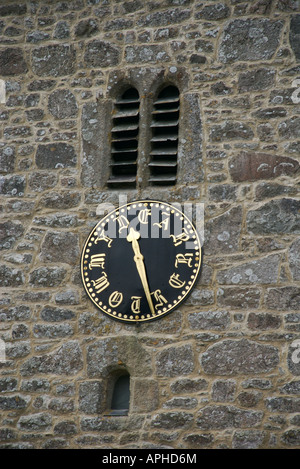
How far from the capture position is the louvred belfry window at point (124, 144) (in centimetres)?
1301

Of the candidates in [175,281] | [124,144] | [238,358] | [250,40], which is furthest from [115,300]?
[250,40]

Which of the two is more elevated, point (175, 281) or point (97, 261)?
point (97, 261)

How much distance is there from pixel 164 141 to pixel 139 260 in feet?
4.62

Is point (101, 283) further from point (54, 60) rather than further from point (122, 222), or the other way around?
point (54, 60)

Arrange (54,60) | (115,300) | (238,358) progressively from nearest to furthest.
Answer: (238,358) → (115,300) → (54,60)

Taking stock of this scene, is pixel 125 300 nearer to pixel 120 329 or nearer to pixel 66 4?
pixel 120 329

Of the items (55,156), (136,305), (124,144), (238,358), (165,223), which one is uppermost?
(124,144)

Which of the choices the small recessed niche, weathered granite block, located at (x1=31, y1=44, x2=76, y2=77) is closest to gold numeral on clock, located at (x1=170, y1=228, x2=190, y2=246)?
the small recessed niche

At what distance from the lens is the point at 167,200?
1269 centimetres

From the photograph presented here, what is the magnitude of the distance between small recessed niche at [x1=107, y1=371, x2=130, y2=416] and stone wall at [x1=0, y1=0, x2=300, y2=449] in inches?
4.2

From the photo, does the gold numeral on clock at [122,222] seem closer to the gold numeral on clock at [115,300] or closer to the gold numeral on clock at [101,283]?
the gold numeral on clock at [101,283]

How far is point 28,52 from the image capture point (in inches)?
539

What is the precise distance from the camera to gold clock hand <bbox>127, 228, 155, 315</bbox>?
12.3m

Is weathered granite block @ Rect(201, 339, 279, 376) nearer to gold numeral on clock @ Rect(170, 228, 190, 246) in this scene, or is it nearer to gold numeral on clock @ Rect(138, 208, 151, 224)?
gold numeral on clock @ Rect(170, 228, 190, 246)
